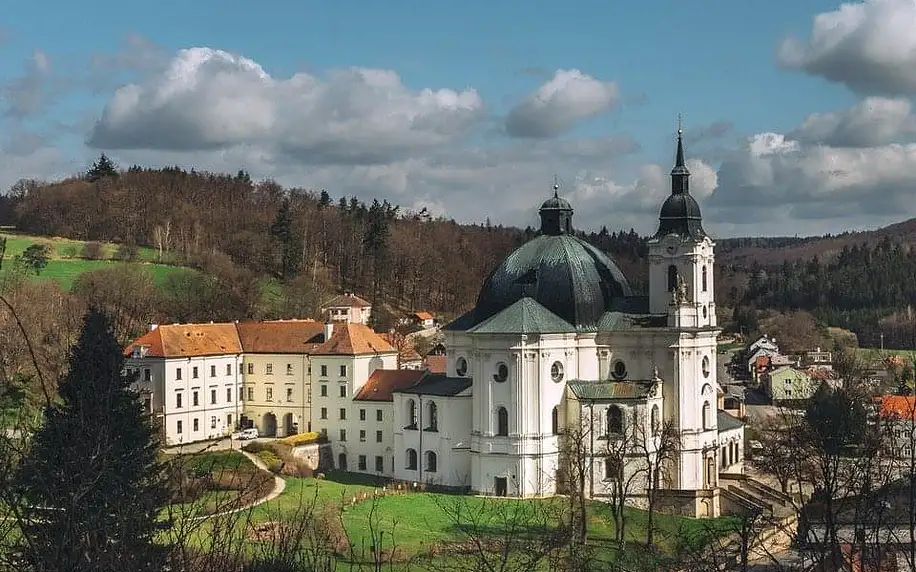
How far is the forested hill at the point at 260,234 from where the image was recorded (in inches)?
4171

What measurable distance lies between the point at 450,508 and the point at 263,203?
93.9m

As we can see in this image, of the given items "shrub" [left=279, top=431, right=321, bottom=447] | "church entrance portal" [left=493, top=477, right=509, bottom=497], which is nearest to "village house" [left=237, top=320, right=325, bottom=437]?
"shrub" [left=279, top=431, right=321, bottom=447]

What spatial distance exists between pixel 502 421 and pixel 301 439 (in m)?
12.6

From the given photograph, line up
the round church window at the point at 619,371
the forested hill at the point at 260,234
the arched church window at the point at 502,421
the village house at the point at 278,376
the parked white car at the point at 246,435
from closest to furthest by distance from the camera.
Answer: the arched church window at the point at 502,421, the round church window at the point at 619,371, the parked white car at the point at 246,435, the village house at the point at 278,376, the forested hill at the point at 260,234

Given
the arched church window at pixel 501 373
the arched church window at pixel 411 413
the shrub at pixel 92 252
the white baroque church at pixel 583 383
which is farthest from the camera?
the shrub at pixel 92 252

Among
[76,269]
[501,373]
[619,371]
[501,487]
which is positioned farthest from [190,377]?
[76,269]

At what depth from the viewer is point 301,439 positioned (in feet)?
181

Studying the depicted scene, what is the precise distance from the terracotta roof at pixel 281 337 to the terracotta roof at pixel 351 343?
45.1 inches

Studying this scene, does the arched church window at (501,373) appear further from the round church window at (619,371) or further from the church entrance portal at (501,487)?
the round church window at (619,371)

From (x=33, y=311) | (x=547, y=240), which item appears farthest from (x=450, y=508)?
(x=33, y=311)

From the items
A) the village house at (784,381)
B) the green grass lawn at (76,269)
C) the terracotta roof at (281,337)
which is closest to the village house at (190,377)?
the terracotta roof at (281,337)

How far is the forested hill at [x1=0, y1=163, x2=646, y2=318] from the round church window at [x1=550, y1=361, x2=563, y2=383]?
171 feet

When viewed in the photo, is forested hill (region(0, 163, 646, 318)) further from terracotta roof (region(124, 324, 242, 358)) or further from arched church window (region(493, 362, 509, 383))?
arched church window (region(493, 362, 509, 383))

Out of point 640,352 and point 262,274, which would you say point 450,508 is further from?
point 262,274
